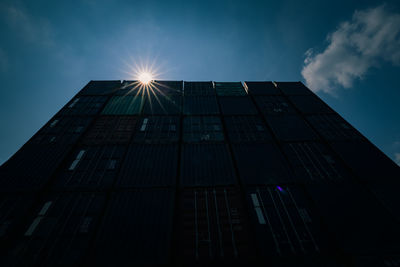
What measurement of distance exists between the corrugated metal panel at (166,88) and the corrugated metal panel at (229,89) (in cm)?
546

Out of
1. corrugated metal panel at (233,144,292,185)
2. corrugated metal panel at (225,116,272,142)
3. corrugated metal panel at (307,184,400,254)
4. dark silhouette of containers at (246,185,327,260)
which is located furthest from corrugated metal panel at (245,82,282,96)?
dark silhouette of containers at (246,185,327,260)

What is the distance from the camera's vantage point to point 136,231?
843cm

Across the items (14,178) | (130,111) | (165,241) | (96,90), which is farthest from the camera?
(96,90)

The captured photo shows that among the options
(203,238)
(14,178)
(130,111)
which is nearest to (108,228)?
(203,238)

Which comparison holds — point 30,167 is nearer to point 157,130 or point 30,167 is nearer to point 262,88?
point 157,130

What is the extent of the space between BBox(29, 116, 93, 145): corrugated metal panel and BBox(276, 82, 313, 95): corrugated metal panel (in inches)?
968

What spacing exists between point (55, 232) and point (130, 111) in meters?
11.7

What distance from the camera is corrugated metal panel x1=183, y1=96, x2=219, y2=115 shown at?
1727 cm

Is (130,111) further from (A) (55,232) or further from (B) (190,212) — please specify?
→ (B) (190,212)

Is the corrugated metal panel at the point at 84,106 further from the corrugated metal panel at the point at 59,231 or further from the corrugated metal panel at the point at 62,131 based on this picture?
the corrugated metal panel at the point at 59,231

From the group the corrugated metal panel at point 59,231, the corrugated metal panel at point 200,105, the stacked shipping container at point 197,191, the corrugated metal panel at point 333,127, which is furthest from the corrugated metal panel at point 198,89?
the corrugated metal panel at point 59,231

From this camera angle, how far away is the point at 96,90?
66.2 feet

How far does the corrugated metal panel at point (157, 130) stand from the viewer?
13970 millimetres

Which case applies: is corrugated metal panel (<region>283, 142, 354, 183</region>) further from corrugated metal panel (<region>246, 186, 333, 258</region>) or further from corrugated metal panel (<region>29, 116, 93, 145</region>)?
corrugated metal panel (<region>29, 116, 93, 145</region>)
